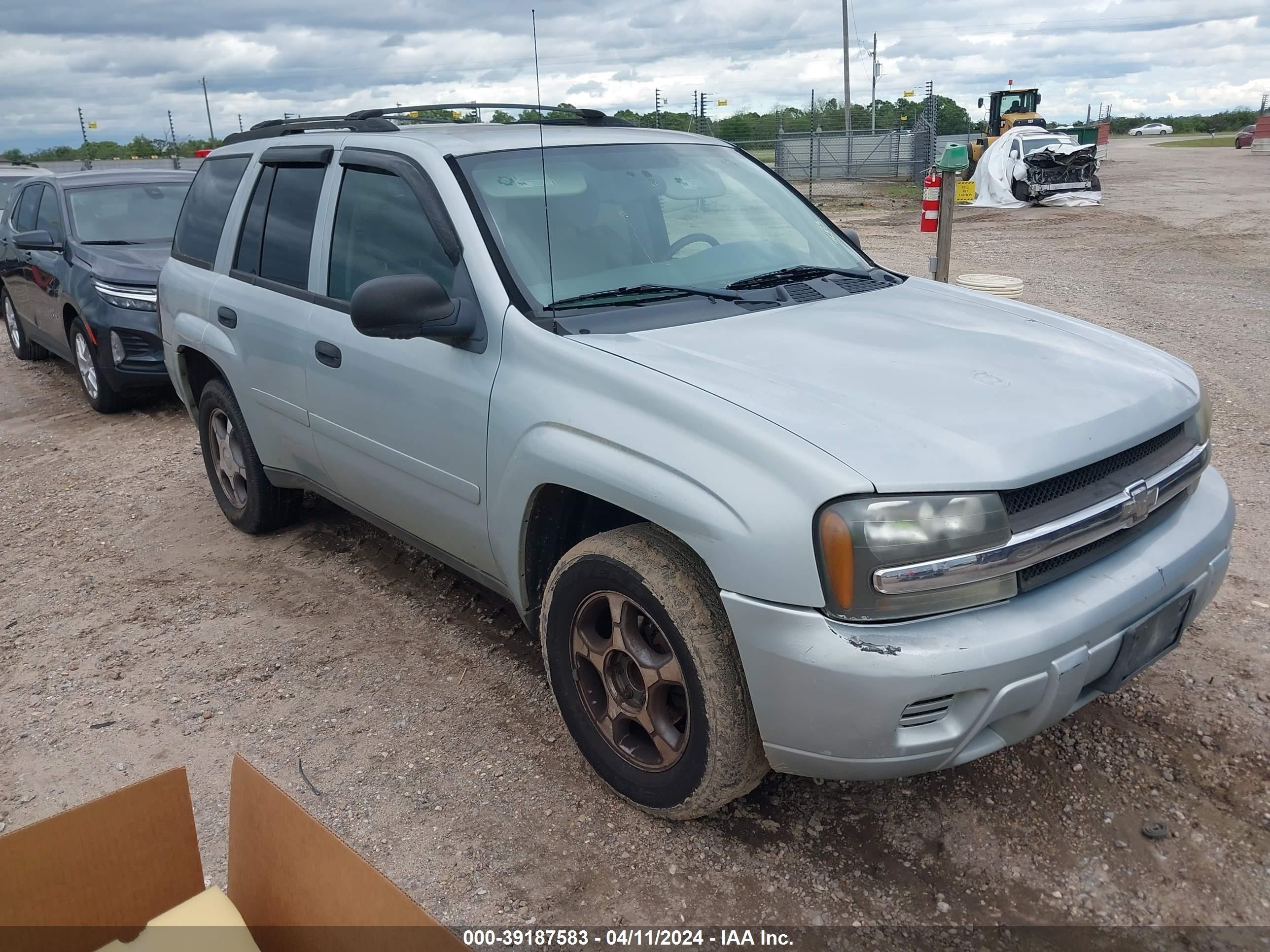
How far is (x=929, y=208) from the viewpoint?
8898mm

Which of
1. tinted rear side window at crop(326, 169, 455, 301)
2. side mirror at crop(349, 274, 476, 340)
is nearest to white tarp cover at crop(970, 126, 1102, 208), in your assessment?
tinted rear side window at crop(326, 169, 455, 301)

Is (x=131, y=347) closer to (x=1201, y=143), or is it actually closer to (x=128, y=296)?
(x=128, y=296)

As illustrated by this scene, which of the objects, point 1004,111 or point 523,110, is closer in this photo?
point 523,110

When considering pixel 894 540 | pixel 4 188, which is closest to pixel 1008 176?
pixel 4 188

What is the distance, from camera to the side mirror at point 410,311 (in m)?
2.79

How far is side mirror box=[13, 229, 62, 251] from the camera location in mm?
7562

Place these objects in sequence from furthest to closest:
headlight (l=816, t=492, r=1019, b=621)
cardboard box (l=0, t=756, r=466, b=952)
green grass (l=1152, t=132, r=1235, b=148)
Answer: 1. green grass (l=1152, t=132, r=1235, b=148)
2. headlight (l=816, t=492, r=1019, b=621)
3. cardboard box (l=0, t=756, r=466, b=952)

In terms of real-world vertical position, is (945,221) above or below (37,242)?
below

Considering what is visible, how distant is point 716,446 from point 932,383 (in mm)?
638

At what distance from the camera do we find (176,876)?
62.3 inches

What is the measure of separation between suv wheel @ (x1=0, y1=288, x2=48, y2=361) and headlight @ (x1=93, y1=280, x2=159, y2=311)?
3.02 meters

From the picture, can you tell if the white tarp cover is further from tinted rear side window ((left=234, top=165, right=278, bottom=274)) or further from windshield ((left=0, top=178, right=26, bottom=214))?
tinted rear side window ((left=234, top=165, right=278, bottom=274))

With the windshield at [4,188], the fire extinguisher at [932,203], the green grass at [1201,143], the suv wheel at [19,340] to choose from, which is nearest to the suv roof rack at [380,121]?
the fire extinguisher at [932,203]

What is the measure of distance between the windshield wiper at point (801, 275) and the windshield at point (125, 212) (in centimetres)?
632
